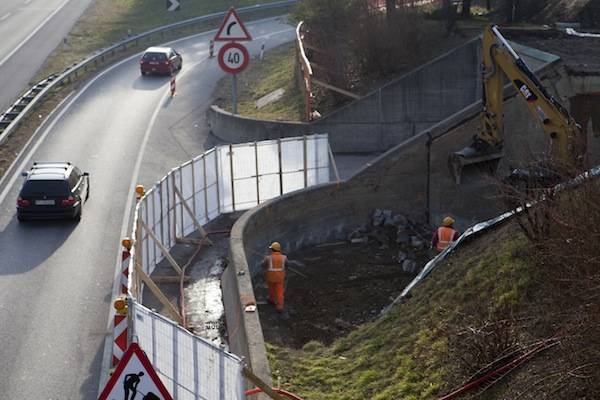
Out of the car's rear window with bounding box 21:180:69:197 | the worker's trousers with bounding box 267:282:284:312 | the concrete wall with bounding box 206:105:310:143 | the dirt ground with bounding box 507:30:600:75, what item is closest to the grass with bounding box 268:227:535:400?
the worker's trousers with bounding box 267:282:284:312

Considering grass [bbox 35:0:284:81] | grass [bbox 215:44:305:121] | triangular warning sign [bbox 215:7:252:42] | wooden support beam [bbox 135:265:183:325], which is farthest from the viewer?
grass [bbox 35:0:284:81]

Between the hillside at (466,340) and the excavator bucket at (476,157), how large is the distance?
6913 millimetres

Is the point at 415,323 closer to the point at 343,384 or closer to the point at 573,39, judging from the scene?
the point at 343,384

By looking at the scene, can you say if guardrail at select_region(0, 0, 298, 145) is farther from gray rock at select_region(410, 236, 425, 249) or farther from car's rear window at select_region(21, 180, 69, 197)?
gray rock at select_region(410, 236, 425, 249)

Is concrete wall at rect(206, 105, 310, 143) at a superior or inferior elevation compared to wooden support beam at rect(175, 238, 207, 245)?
superior

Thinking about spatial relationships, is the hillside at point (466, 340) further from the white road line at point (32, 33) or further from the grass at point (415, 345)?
the white road line at point (32, 33)

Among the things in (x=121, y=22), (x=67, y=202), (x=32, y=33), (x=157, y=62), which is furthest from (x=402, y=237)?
(x=121, y=22)

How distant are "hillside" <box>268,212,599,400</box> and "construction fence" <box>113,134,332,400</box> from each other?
2.49 metres

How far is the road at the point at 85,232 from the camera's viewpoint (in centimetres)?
1594

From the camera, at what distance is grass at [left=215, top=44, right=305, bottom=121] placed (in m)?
32.7

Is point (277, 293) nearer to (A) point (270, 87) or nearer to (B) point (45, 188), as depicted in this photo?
(B) point (45, 188)

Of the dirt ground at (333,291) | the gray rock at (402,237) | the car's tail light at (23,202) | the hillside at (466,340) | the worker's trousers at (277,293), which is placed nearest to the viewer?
the hillside at (466,340)

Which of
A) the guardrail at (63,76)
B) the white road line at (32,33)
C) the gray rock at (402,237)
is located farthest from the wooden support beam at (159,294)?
the white road line at (32,33)

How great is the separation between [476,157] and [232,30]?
749cm
